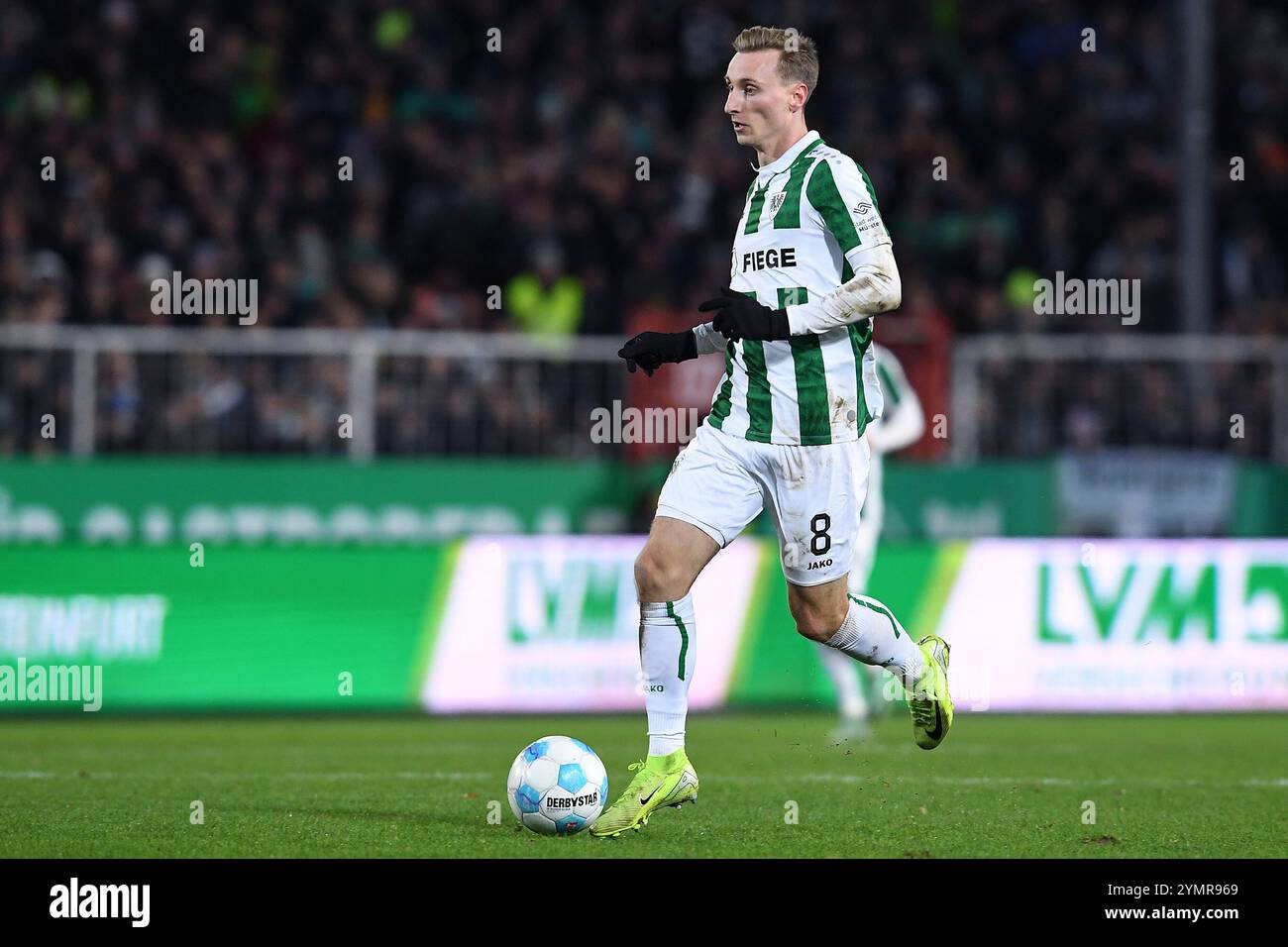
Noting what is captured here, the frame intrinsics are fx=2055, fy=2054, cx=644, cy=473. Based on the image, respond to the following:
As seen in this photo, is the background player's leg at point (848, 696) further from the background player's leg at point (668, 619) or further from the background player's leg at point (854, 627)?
the background player's leg at point (668, 619)

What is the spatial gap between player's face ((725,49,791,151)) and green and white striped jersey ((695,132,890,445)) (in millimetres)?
127

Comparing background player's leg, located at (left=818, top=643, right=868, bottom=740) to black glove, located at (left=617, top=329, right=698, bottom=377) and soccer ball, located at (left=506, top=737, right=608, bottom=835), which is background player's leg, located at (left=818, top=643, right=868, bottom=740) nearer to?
black glove, located at (left=617, top=329, right=698, bottom=377)

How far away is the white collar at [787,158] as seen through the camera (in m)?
7.36

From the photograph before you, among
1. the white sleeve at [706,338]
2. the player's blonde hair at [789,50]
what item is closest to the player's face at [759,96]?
the player's blonde hair at [789,50]

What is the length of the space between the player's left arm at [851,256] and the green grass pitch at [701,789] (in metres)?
1.81

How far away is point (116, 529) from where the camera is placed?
14641mm

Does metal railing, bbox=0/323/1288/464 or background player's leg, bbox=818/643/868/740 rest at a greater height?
metal railing, bbox=0/323/1288/464

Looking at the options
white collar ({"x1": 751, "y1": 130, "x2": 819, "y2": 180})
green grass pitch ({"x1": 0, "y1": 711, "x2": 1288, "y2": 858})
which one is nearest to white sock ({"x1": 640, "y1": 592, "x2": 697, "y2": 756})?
green grass pitch ({"x1": 0, "y1": 711, "x2": 1288, "y2": 858})

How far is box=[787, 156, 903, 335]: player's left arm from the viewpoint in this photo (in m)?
7.04

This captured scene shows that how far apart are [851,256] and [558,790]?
2102mm

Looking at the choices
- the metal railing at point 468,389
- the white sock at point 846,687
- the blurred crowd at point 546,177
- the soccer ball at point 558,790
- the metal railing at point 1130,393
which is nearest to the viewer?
the soccer ball at point 558,790

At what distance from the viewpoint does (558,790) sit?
7.07 meters
